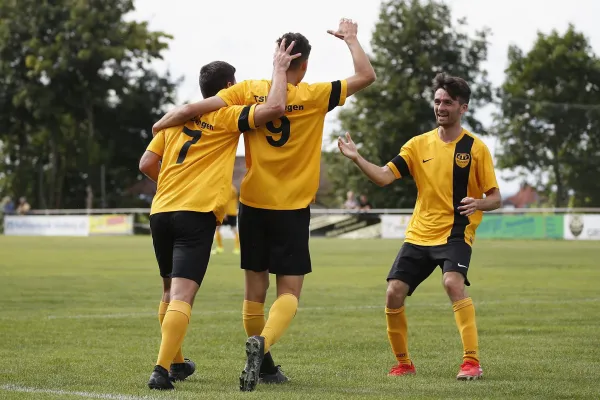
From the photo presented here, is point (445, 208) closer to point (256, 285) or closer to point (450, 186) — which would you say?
point (450, 186)

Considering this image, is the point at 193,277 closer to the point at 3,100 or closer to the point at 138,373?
the point at 138,373

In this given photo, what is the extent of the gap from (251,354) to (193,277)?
1.95 ft

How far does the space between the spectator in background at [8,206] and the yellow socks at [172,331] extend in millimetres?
54193

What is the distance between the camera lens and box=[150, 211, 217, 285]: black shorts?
21.8 feet

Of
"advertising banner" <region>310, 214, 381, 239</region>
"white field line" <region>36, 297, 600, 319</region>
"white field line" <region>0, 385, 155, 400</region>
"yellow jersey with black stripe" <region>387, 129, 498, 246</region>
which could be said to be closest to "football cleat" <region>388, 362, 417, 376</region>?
"yellow jersey with black stripe" <region>387, 129, 498, 246</region>

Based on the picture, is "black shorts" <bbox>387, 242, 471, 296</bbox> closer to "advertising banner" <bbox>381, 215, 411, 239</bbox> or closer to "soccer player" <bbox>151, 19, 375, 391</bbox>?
"soccer player" <bbox>151, 19, 375, 391</bbox>

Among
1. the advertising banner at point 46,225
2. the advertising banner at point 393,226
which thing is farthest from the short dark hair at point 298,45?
the advertising banner at point 46,225

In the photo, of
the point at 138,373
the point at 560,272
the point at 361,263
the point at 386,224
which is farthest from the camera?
the point at 386,224

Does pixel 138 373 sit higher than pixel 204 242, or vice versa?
pixel 204 242

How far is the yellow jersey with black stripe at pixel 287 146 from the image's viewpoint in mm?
6863

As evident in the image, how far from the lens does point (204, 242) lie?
22.0ft

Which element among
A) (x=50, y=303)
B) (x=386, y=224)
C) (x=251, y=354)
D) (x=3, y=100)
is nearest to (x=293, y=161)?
(x=251, y=354)

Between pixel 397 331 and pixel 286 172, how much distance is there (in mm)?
1401

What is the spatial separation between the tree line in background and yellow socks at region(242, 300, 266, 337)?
56.8m
